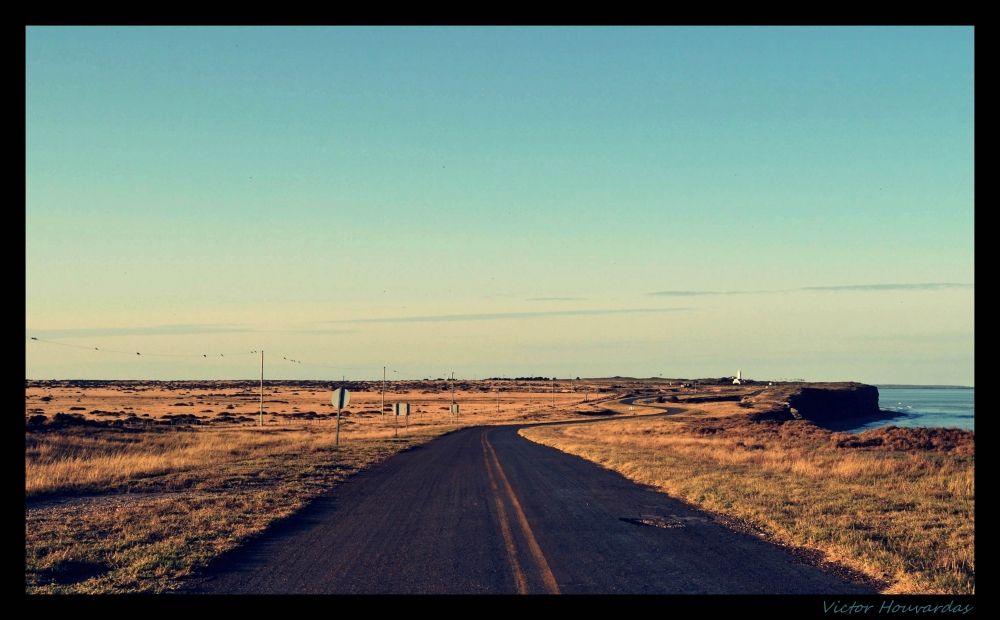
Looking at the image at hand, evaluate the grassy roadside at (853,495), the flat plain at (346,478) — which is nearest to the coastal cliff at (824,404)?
the grassy roadside at (853,495)

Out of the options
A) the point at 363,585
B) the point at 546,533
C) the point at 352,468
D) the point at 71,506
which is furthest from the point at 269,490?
the point at 363,585

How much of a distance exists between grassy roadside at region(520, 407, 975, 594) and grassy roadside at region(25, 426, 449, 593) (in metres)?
9.89

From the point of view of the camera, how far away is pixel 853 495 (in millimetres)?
16641

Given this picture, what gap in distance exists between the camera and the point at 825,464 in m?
24.1

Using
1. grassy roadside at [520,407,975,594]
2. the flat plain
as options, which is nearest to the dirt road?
the flat plain

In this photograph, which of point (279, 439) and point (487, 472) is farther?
point (279, 439)

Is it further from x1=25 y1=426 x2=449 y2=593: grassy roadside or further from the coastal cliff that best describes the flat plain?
the coastal cliff

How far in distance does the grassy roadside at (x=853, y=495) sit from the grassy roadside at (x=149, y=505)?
989 centimetres

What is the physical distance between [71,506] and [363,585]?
11426mm

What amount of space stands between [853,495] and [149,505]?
56.4ft

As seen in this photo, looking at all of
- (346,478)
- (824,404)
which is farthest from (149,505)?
(824,404)
